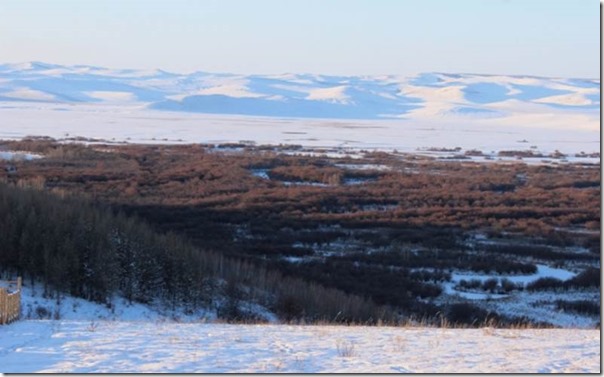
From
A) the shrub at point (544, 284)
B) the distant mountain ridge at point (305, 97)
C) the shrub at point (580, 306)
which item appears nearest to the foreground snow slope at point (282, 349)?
the shrub at point (580, 306)

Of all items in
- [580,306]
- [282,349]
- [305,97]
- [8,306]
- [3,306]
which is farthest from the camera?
[305,97]

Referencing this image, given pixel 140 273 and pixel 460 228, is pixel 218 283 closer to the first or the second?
pixel 140 273

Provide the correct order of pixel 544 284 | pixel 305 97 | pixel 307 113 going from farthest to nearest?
pixel 305 97, pixel 307 113, pixel 544 284

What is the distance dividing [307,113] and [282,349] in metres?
132

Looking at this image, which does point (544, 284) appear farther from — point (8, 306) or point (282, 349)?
point (8, 306)

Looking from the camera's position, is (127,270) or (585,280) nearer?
(127,270)

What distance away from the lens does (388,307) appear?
54.6 feet

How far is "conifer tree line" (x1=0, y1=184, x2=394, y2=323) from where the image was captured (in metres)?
14.0

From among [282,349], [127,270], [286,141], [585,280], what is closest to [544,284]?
[585,280]

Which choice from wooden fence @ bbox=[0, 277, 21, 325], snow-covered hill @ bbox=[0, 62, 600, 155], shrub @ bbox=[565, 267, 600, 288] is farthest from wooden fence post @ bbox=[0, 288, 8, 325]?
snow-covered hill @ bbox=[0, 62, 600, 155]

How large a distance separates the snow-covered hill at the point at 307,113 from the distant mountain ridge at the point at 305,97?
18 cm

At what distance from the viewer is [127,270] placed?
578 inches

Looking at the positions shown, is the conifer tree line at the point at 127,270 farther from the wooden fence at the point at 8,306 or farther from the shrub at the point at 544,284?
the shrub at the point at 544,284

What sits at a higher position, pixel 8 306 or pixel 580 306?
pixel 8 306
